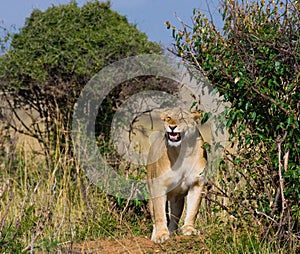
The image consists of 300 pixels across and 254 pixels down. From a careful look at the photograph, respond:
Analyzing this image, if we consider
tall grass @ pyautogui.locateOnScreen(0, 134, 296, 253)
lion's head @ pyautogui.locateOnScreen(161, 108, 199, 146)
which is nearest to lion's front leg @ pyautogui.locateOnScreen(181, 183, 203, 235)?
tall grass @ pyautogui.locateOnScreen(0, 134, 296, 253)

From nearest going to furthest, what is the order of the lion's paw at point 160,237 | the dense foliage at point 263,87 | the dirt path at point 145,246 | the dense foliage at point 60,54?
the dense foliage at point 263,87
the dirt path at point 145,246
the lion's paw at point 160,237
the dense foliage at point 60,54

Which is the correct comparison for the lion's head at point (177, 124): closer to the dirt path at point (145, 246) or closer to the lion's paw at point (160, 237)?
the lion's paw at point (160, 237)

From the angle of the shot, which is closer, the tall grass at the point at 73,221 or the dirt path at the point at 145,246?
the tall grass at the point at 73,221

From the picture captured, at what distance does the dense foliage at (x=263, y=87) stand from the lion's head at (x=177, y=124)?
85 cm

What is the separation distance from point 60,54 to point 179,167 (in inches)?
151

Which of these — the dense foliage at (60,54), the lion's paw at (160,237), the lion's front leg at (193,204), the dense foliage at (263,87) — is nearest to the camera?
the dense foliage at (263,87)

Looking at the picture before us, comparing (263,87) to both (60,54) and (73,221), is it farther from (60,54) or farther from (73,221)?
(60,54)

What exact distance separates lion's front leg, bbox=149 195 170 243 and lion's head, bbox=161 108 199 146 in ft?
1.75

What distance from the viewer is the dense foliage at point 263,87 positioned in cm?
436

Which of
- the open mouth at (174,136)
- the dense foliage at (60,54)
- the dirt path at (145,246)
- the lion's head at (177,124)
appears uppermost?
the dense foliage at (60,54)

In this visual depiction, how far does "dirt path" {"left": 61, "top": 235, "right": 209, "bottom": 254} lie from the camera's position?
16.1ft

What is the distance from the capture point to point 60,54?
29.0ft

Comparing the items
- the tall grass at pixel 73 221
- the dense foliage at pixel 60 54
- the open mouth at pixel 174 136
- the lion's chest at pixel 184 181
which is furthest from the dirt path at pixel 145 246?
the dense foliage at pixel 60 54

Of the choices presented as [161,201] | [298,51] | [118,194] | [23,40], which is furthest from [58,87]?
[298,51]
